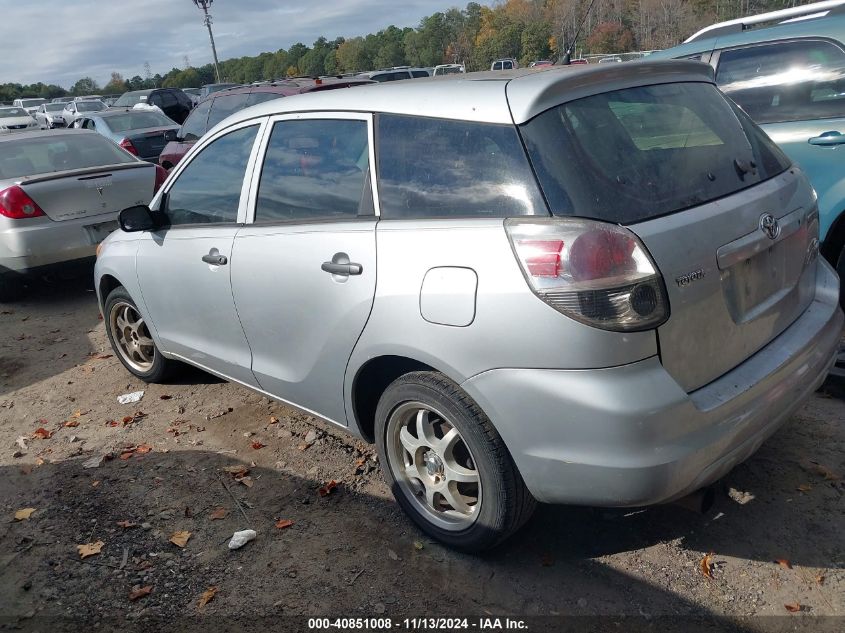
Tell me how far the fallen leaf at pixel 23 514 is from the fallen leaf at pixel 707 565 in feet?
10.2

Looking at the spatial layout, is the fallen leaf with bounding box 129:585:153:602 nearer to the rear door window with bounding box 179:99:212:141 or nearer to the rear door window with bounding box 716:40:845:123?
the rear door window with bounding box 716:40:845:123

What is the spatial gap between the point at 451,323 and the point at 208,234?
185 cm

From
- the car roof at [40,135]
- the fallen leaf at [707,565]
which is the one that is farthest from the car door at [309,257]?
the car roof at [40,135]

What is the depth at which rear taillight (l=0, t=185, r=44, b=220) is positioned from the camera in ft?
22.4

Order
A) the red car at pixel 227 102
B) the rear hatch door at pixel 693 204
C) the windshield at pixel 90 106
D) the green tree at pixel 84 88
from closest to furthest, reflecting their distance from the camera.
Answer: the rear hatch door at pixel 693 204 → the red car at pixel 227 102 → the windshield at pixel 90 106 → the green tree at pixel 84 88

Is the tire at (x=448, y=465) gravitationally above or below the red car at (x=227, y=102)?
below

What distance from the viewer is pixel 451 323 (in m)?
2.56

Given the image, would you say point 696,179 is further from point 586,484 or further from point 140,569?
point 140,569

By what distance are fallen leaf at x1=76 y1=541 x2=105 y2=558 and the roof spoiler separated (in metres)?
5.32

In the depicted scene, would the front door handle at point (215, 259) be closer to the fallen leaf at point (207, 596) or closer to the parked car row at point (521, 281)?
the parked car row at point (521, 281)

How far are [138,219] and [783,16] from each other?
4624mm

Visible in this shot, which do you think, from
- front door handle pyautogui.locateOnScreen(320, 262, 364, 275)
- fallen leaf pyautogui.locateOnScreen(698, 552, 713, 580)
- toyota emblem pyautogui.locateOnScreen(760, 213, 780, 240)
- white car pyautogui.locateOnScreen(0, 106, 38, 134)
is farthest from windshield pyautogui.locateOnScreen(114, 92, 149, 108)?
fallen leaf pyautogui.locateOnScreen(698, 552, 713, 580)

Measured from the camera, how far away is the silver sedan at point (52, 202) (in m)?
6.84

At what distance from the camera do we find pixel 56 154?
7.83 metres
